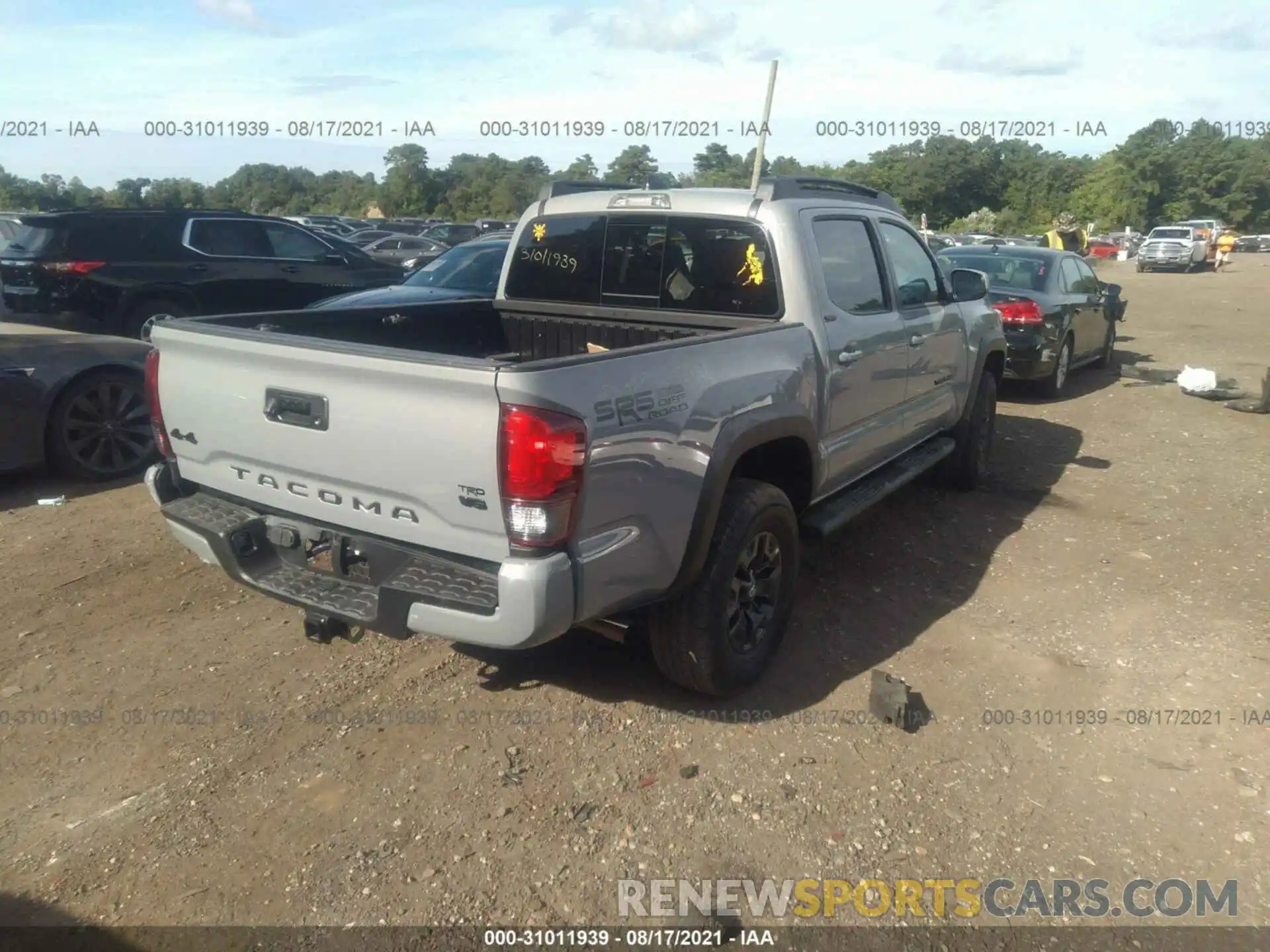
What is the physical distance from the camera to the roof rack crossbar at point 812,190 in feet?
14.2

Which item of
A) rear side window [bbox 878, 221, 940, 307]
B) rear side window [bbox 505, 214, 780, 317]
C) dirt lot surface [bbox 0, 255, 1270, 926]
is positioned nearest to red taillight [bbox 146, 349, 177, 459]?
dirt lot surface [bbox 0, 255, 1270, 926]

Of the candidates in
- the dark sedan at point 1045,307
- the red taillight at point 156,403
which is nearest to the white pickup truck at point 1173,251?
the dark sedan at point 1045,307

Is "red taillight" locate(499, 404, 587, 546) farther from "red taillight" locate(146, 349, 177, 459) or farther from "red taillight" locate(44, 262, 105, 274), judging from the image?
"red taillight" locate(44, 262, 105, 274)

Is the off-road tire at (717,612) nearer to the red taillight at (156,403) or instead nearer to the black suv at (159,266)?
the red taillight at (156,403)

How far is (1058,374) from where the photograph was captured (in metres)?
10.3

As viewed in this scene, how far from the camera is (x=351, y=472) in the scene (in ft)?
10.4

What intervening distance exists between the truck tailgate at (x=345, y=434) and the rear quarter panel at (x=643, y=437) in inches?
9.0

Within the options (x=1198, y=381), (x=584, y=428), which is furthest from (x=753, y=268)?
(x=1198, y=381)

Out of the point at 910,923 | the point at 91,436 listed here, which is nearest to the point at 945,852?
the point at 910,923

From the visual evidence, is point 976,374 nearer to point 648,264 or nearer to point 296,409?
point 648,264

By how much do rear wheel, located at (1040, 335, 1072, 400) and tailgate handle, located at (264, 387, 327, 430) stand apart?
340 inches

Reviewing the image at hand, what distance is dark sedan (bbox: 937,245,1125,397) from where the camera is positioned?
9.71 m

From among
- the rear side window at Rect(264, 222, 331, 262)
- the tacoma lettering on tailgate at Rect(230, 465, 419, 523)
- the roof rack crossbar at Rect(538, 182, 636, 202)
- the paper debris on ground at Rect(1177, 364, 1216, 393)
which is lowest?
the paper debris on ground at Rect(1177, 364, 1216, 393)

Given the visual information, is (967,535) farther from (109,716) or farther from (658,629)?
(109,716)
